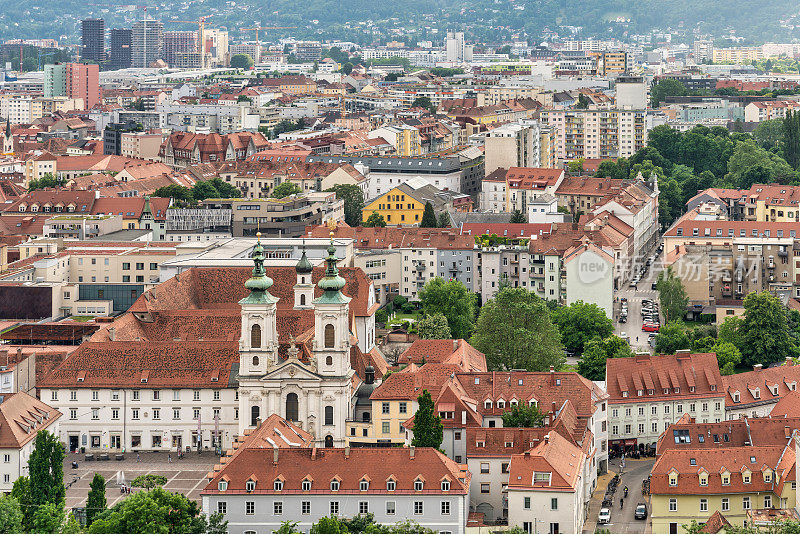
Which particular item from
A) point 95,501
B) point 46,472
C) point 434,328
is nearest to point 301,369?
point 95,501

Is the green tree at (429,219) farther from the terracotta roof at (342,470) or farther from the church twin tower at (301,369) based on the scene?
the terracotta roof at (342,470)

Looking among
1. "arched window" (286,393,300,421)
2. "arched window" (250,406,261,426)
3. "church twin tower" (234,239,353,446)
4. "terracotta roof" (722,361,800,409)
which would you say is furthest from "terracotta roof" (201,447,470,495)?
"terracotta roof" (722,361,800,409)

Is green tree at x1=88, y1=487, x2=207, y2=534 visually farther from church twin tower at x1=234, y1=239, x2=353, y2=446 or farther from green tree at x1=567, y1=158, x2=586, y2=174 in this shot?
green tree at x1=567, y1=158, x2=586, y2=174

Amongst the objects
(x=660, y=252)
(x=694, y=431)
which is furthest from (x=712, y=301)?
(x=694, y=431)

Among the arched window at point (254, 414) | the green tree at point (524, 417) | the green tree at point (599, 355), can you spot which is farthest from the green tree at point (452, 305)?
the green tree at point (524, 417)

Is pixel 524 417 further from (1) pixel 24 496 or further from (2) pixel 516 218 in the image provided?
(2) pixel 516 218
